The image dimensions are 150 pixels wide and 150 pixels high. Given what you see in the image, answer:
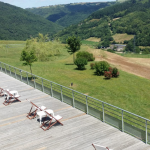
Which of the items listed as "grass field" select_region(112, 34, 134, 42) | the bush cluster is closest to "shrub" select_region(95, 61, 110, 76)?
the bush cluster

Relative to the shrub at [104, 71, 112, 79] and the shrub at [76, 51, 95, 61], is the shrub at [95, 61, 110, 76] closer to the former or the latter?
the shrub at [104, 71, 112, 79]

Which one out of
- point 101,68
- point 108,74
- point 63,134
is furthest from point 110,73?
point 63,134

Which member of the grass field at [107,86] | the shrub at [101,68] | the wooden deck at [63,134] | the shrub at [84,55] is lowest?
the grass field at [107,86]

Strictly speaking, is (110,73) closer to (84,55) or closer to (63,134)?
(84,55)

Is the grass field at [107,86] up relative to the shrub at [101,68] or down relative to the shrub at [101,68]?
down

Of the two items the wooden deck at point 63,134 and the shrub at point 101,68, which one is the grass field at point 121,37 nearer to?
the shrub at point 101,68

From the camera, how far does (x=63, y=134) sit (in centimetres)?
1032

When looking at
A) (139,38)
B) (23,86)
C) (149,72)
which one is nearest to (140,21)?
(139,38)

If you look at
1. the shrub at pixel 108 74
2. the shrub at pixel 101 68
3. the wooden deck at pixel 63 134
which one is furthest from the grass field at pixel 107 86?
the wooden deck at pixel 63 134

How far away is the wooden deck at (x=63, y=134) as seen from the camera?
934 centimetres

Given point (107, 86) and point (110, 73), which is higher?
point (110, 73)

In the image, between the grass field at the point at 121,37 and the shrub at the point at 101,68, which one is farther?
the grass field at the point at 121,37

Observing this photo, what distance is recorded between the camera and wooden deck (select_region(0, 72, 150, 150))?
9.34 m

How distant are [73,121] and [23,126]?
249cm
